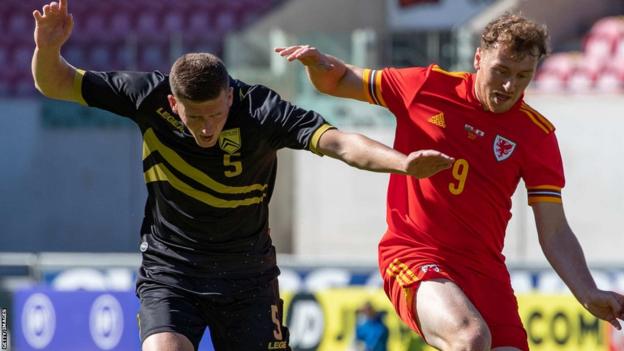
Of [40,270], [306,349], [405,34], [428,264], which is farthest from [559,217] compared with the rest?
[405,34]

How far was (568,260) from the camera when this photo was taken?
20.6ft

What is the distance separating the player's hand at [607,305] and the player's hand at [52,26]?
2.84m

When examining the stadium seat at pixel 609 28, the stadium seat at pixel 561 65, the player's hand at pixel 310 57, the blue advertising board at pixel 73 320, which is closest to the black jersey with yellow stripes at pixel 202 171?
the player's hand at pixel 310 57

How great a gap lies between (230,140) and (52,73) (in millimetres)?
939

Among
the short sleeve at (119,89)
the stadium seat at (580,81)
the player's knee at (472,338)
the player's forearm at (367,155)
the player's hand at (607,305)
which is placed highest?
the stadium seat at (580,81)

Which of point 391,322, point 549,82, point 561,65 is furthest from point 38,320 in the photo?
point 561,65

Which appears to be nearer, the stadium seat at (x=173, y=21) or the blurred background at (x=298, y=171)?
the blurred background at (x=298, y=171)

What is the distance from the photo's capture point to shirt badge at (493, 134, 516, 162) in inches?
250

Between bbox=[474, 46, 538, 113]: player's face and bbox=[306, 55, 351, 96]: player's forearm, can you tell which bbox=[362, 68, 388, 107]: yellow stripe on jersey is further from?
bbox=[474, 46, 538, 113]: player's face

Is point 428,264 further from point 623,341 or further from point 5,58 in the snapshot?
point 5,58

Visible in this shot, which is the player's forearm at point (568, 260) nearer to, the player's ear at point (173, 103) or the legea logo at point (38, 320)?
the player's ear at point (173, 103)

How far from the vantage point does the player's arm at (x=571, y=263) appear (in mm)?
6129

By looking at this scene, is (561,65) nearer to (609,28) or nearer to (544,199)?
(609,28)

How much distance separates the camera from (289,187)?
1798 centimetres
